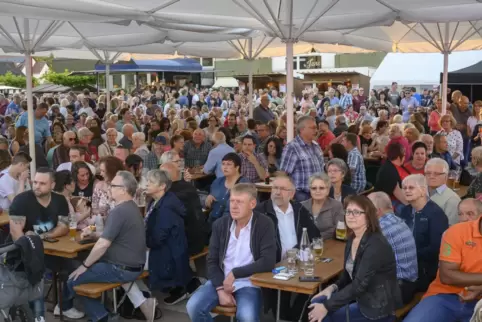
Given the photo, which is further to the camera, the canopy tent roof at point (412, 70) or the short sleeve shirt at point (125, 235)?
the canopy tent roof at point (412, 70)

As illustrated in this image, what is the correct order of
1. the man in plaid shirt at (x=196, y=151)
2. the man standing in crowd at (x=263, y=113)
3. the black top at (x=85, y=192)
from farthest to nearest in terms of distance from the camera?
the man standing in crowd at (x=263, y=113), the man in plaid shirt at (x=196, y=151), the black top at (x=85, y=192)

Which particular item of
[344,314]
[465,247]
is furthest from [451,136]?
[344,314]

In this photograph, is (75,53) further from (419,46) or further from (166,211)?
(166,211)

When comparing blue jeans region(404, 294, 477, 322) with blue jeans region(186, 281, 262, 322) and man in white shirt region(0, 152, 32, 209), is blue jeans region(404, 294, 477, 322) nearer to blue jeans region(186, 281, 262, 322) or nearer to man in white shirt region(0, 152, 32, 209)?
blue jeans region(186, 281, 262, 322)

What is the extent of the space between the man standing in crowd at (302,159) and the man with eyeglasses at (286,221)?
60.2 inches

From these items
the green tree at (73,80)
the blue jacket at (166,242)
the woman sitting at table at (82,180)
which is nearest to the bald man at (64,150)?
the woman sitting at table at (82,180)

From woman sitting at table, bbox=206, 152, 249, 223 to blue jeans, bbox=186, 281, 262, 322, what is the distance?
5.47 ft

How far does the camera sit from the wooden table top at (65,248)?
4.88 metres

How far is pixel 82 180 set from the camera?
6.32 metres

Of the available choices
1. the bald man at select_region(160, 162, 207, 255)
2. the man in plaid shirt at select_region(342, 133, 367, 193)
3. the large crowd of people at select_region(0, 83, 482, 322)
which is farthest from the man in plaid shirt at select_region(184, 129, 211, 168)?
the bald man at select_region(160, 162, 207, 255)

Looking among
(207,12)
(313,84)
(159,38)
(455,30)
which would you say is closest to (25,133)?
(159,38)

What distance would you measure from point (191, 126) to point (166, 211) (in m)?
5.52

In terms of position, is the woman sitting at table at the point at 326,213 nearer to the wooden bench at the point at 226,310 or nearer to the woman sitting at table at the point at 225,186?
the woman sitting at table at the point at 225,186

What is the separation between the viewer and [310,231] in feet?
16.1
